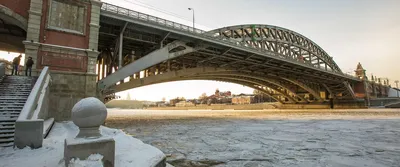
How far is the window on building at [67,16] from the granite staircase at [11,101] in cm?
431

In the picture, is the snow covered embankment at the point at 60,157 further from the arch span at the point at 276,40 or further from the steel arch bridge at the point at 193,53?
the arch span at the point at 276,40

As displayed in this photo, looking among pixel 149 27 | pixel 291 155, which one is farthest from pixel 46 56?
pixel 291 155

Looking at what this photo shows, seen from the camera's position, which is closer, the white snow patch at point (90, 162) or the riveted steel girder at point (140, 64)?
the white snow patch at point (90, 162)

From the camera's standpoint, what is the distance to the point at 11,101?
24.7 feet

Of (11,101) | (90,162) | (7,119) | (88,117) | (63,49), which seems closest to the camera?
(90,162)

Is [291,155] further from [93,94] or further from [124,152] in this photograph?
[93,94]

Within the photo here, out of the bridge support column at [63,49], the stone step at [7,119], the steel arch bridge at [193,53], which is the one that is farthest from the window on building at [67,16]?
the stone step at [7,119]

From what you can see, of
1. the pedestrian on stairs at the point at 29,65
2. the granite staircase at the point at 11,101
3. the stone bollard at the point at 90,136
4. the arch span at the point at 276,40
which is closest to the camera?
the stone bollard at the point at 90,136

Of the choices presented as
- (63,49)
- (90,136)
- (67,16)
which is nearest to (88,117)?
(90,136)

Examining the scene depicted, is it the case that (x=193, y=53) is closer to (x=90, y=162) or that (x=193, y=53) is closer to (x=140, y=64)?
(x=140, y=64)

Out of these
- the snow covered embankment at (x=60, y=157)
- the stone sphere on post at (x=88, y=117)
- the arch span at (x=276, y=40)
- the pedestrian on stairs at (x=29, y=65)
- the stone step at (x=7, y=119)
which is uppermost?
the arch span at (x=276, y=40)

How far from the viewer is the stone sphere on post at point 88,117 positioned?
3.11 metres

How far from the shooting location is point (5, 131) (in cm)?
549

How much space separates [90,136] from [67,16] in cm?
1333
